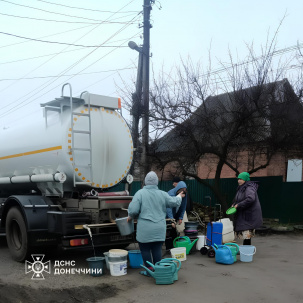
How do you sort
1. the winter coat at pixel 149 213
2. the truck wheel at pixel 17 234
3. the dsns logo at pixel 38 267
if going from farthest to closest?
the truck wheel at pixel 17 234
the dsns logo at pixel 38 267
the winter coat at pixel 149 213

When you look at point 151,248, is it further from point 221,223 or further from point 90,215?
point 221,223

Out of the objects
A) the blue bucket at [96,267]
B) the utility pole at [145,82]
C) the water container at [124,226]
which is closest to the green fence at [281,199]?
the utility pole at [145,82]

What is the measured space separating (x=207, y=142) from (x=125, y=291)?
6.90 metres

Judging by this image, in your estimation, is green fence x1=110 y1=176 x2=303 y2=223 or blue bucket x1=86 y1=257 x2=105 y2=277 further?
green fence x1=110 y1=176 x2=303 y2=223

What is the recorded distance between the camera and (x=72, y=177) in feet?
21.6

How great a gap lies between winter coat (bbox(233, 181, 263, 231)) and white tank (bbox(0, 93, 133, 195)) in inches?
97.7

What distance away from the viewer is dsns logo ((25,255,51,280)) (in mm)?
5920

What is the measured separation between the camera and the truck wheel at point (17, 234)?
259 inches

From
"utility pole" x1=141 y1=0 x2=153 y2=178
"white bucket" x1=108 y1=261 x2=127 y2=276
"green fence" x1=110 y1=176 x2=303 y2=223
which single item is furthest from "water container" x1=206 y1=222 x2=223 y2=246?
"utility pole" x1=141 y1=0 x2=153 y2=178

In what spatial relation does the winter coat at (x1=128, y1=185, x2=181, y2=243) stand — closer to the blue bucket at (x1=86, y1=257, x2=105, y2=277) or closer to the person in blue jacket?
the person in blue jacket

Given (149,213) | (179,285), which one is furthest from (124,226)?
(179,285)

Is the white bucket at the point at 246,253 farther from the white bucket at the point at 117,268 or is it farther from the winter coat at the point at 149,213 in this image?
the white bucket at the point at 117,268

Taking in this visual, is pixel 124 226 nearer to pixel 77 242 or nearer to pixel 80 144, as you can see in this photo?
pixel 77 242

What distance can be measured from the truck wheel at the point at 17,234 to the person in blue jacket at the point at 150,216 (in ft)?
7.27
